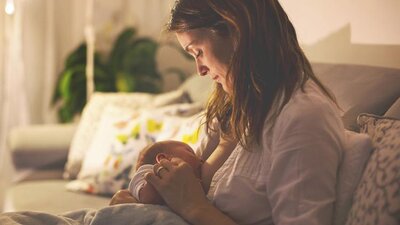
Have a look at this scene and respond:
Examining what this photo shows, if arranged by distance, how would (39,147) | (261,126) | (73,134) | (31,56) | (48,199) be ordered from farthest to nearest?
1. (31,56)
2. (73,134)
3. (39,147)
4. (48,199)
5. (261,126)

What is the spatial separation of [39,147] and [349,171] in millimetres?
1783

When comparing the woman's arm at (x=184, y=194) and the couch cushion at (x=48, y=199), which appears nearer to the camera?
the woman's arm at (x=184, y=194)

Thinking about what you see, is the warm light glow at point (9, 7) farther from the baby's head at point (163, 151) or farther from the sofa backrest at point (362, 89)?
the sofa backrest at point (362, 89)

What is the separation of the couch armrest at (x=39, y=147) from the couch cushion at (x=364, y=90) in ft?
4.84

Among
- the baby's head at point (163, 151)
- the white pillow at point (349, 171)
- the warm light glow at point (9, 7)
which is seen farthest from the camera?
the warm light glow at point (9, 7)

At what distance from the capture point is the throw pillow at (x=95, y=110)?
262 centimetres

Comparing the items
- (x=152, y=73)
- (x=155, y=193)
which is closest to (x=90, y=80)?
(x=152, y=73)

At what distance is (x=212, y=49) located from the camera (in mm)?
1321

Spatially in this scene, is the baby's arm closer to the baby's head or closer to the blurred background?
the baby's head

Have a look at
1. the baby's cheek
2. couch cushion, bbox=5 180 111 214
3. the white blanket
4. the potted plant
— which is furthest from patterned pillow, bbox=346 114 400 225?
the potted plant

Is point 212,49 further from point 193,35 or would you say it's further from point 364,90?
point 364,90

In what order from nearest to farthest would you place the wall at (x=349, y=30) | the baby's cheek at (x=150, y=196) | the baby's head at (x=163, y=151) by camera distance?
the baby's cheek at (x=150, y=196) < the baby's head at (x=163, y=151) < the wall at (x=349, y=30)

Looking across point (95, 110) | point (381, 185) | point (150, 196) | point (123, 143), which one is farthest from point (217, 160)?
point (95, 110)

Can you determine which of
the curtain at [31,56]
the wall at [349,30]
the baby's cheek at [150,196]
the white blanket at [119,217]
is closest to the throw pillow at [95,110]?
the wall at [349,30]
